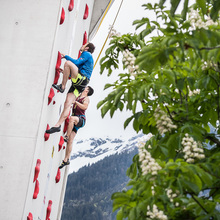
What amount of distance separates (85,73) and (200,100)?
4.15 metres

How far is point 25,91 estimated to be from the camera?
7.99m

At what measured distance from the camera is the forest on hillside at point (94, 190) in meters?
56.7

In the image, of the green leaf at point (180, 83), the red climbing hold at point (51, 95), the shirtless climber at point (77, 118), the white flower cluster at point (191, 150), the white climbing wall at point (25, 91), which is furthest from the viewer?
the shirtless climber at point (77, 118)

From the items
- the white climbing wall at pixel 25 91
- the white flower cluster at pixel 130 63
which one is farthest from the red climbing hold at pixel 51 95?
the white flower cluster at pixel 130 63

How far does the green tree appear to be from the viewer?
12.1 feet

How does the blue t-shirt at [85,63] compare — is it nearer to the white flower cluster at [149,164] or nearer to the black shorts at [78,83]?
the black shorts at [78,83]

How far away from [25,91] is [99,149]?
60.3 m

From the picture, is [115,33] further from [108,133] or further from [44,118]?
[108,133]

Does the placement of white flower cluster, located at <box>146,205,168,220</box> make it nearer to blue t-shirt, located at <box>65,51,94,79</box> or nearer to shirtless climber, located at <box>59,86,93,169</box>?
blue t-shirt, located at <box>65,51,94,79</box>

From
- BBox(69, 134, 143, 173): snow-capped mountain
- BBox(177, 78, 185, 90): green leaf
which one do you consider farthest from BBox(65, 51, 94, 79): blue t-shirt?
BBox(69, 134, 143, 173): snow-capped mountain

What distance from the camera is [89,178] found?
58.4m

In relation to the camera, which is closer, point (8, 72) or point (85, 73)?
point (8, 72)

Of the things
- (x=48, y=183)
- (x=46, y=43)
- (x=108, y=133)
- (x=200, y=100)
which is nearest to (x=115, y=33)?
(x=200, y=100)

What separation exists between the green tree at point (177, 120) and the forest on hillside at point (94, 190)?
51044 mm
